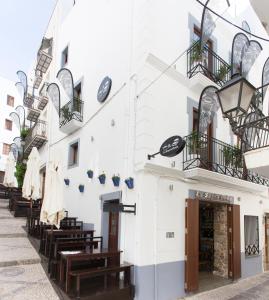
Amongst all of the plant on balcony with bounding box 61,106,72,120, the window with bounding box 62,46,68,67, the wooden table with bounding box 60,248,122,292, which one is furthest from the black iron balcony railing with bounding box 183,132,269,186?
the window with bounding box 62,46,68,67

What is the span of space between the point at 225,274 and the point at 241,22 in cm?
1098

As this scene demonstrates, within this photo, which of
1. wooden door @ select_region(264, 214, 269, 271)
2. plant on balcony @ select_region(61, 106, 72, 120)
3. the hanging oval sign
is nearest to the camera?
the hanging oval sign

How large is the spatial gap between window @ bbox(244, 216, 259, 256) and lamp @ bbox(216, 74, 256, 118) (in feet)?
24.1

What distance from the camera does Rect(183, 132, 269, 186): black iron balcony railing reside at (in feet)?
27.0

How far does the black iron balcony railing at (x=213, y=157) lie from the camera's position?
8219mm

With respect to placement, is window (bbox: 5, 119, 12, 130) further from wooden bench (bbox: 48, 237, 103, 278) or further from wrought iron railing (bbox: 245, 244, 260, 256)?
wrought iron railing (bbox: 245, 244, 260, 256)

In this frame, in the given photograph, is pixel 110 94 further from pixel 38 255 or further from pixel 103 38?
pixel 38 255

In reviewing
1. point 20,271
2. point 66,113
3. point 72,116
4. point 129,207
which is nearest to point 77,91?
point 66,113

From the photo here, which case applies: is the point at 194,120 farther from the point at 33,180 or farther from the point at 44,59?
the point at 44,59

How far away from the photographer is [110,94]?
9281mm

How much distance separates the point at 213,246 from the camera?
35.9 ft

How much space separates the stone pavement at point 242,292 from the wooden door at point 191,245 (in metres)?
0.38

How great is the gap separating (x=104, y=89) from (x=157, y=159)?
348cm

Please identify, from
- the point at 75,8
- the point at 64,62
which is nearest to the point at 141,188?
the point at 64,62
